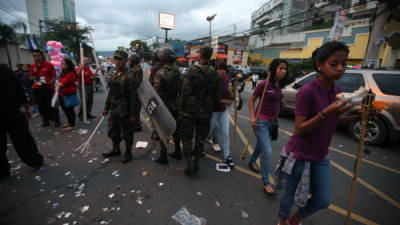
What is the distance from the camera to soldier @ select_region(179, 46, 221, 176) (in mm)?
2684

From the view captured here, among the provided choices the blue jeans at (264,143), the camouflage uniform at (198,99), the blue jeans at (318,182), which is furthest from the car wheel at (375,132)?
the camouflage uniform at (198,99)

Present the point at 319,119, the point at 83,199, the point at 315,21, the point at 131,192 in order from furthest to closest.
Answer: the point at 315,21 < the point at 131,192 < the point at 83,199 < the point at 319,119

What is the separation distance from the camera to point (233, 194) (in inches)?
106

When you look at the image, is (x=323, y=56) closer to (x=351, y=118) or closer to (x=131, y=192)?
(x=351, y=118)

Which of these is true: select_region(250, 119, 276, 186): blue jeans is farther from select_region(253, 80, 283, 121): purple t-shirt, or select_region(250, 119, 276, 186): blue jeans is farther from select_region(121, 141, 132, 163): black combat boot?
select_region(121, 141, 132, 163): black combat boot

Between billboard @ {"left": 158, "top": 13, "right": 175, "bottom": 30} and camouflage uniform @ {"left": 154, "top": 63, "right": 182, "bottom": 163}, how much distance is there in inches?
1434

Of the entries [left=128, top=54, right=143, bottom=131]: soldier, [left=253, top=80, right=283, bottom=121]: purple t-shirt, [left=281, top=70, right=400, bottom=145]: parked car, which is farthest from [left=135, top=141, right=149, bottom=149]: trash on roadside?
[left=281, top=70, right=400, bottom=145]: parked car

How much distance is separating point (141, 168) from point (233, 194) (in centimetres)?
169

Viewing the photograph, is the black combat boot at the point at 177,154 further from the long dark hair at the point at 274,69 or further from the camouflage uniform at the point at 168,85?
the long dark hair at the point at 274,69

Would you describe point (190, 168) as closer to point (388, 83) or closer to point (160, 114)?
point (160, 114)

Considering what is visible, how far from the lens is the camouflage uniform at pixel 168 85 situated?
3.15 m

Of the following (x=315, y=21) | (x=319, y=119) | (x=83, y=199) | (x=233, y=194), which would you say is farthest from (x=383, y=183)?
(x=315, y=21)

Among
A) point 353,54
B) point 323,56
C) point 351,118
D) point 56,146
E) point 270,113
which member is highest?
point 353,54

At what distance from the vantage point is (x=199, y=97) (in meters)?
2.72
